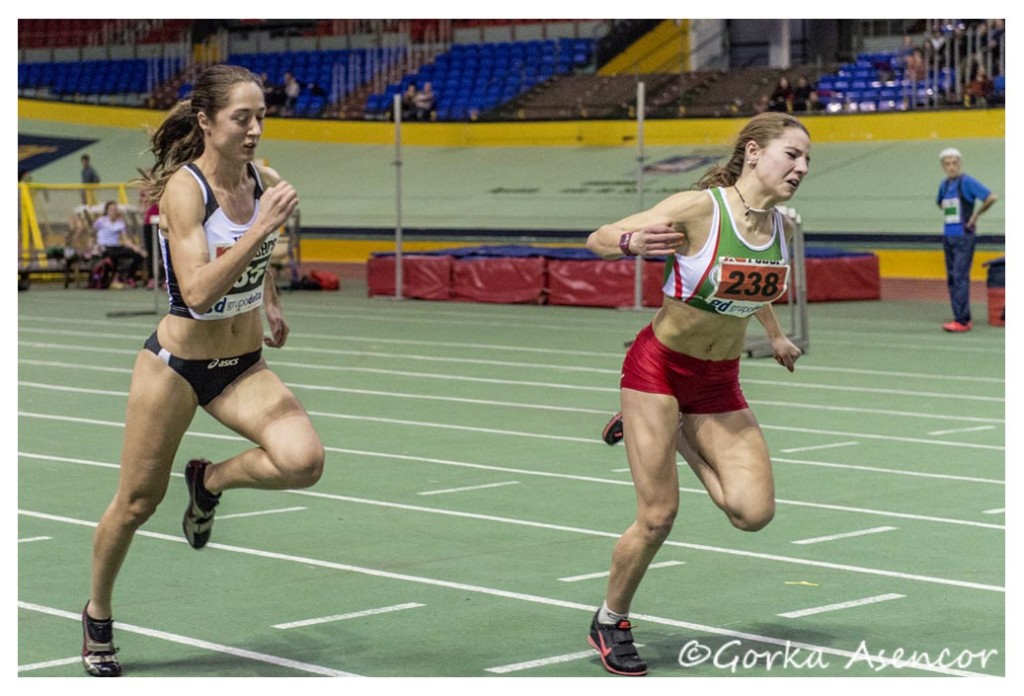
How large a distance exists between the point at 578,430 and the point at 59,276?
778 inches

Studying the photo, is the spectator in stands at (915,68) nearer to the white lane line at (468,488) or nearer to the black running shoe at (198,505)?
the white lane line at (468,488)

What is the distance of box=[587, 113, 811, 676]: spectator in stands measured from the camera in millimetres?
5988

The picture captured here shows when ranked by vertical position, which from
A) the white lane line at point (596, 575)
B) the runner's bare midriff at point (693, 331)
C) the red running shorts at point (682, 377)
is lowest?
the white lane line at point (596, 575)

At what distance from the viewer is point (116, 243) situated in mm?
28516

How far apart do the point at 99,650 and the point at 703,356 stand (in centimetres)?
238

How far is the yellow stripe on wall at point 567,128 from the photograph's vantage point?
30.1 m

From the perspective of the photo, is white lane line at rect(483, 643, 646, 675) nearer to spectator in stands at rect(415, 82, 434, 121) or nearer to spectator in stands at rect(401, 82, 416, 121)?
spectator in stands at rect(415, 82, 434, 121)

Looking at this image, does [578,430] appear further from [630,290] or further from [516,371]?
[630,290]

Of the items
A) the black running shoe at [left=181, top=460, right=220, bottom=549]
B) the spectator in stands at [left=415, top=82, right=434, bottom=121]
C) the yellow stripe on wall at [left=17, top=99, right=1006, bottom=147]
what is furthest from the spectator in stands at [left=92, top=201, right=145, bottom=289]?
the black running shoe at [left=181, top=460, right=220, bottom=549]

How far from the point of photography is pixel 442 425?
40.8 feet

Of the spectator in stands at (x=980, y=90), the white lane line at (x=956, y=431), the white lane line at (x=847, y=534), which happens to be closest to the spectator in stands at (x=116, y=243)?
the spectator in stands at (x=980, y=90)

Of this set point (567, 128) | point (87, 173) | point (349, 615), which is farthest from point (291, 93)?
point (349, 615)

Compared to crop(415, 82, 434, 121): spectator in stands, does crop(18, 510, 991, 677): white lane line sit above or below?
below

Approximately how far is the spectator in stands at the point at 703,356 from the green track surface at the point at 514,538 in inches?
19.8
